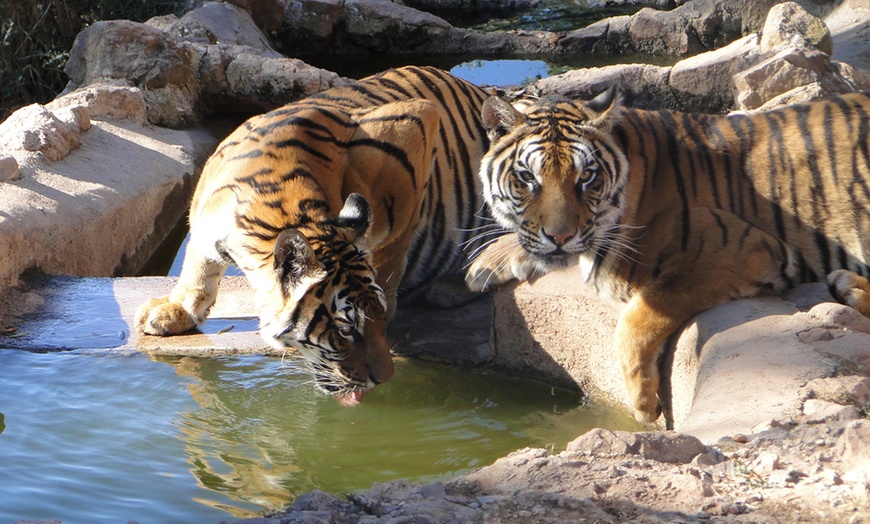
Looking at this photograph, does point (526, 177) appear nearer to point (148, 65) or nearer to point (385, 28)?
point (148, 65)

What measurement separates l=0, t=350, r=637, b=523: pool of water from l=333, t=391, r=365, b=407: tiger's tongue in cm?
7

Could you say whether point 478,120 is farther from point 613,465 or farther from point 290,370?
point 613,465

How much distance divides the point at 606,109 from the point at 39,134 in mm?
3789

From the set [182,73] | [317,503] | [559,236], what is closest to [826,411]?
[559,236]

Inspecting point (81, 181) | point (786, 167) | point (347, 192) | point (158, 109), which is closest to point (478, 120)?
point (347, 192)

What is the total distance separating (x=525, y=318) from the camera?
4.56 m

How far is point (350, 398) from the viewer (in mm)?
4105

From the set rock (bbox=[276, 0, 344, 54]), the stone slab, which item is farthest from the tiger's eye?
rock (bbox=[276, 0, 344, 54])

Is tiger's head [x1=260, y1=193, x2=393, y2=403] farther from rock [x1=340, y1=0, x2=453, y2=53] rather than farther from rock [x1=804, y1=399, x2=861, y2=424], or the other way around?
rock [x1=340, y1=0, x2=453, y2=53]

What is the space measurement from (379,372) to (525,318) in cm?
96

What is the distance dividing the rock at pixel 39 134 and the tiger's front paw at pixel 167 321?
195 cm

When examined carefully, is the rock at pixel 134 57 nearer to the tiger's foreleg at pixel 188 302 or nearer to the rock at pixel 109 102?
the rock at pixel 109 102

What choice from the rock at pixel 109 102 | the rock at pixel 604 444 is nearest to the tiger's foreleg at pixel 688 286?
the rock at pixel 604 444

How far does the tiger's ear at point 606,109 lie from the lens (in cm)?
418
